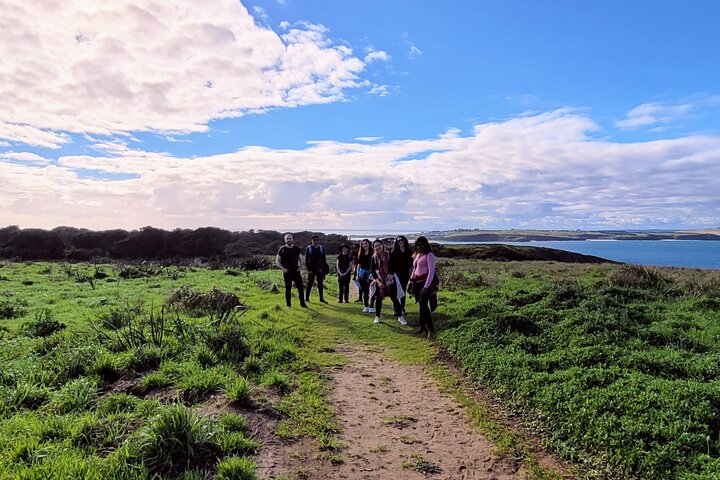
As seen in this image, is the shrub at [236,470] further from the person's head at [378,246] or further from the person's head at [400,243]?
the person's head at [378,246]

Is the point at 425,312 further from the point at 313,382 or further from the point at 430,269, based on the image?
the point at 313,382

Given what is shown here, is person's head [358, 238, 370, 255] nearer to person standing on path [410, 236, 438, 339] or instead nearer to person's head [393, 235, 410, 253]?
person's head [393, 235, 410, 253]

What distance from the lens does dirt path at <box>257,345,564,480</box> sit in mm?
4562

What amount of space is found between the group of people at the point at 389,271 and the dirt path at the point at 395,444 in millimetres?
3514

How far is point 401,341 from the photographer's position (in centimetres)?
1012

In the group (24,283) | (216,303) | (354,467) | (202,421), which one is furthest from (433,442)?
(24,283)

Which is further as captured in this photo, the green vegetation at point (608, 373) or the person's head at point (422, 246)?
the person's head at point (422, 246)

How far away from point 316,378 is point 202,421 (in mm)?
2752

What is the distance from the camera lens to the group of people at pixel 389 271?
415 inches

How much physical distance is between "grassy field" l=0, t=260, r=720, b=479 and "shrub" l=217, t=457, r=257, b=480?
1 centimetres

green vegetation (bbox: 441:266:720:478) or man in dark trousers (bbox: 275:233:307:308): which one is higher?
man in dark trousers (bbox: 275:233:307:308)

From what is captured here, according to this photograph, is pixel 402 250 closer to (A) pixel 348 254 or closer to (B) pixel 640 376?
(A) pixel 348 254

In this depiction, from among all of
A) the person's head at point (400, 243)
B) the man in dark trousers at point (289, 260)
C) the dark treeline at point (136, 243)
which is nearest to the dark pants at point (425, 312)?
the person's head at point (400, 243)

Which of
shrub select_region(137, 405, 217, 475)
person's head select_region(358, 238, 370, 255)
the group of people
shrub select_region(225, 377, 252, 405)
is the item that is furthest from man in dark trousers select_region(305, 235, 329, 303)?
shrub select_region(137, 405, 217, 475)
